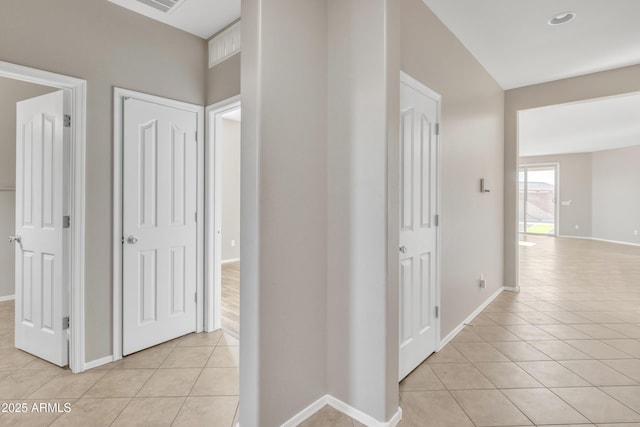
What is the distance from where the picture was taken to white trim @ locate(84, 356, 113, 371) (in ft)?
7.76

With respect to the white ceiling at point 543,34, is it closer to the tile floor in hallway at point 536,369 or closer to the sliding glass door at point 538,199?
the tile floor in hallway at point 536,369

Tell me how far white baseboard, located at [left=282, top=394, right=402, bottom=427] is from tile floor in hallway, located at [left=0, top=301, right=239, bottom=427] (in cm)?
38

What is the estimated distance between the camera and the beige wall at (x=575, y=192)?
32.9 ft

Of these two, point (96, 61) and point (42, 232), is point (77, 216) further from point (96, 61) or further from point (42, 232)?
point (96, 61)

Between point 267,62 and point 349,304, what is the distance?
137 centimetres

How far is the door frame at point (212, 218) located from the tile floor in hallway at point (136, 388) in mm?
422

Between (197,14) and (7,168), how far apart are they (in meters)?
3.20

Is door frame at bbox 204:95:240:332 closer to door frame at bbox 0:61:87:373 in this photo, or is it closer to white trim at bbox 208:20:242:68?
white trim at bbox 208:20:242:68

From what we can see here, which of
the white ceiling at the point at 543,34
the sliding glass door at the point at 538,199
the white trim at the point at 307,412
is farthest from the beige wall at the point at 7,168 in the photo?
the sliding glass door at the point at 538,199

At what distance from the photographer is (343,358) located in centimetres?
190

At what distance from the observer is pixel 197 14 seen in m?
2.66

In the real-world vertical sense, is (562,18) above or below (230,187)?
above

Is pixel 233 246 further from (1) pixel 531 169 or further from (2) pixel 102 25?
(1) pixel 531 169

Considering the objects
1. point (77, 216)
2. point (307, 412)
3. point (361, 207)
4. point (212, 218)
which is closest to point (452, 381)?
point (307, 412)
